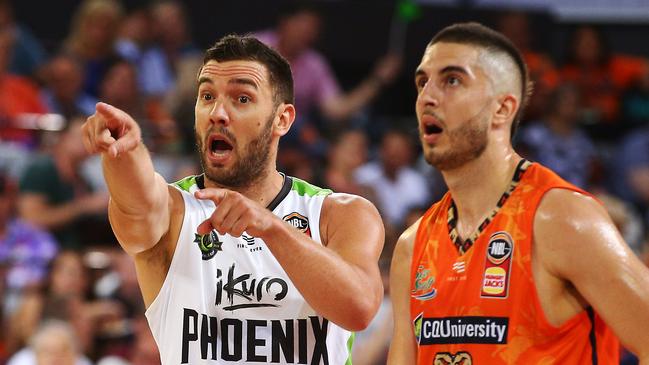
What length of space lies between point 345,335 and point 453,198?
769mm

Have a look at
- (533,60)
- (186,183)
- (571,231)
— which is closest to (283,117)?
(186,183)

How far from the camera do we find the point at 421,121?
4547mm

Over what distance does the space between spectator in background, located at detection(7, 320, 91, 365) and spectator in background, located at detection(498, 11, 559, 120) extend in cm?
551

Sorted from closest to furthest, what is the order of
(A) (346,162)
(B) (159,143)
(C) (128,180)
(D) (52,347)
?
(C) (128,180)
(D) (52,347)
(B) (159,143)
(A) (346,162)

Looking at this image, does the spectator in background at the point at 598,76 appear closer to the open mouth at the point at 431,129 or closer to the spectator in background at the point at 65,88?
the spectator in background at the point at 65,88

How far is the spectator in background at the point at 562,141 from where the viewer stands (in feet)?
34.9

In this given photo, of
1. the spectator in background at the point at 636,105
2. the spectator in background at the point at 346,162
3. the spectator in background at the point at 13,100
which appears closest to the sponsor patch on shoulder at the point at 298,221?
the spectator in background at the point at 346,162

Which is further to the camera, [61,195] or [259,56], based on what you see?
[61,195]

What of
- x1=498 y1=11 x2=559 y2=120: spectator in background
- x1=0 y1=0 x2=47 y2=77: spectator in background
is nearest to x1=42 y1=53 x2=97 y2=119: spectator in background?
x1=0 y1=0 x2=47 y2=77: spectator in background

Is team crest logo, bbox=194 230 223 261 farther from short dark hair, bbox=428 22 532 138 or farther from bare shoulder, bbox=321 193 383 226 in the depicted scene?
short dark hair, bbox=428 22 532 138

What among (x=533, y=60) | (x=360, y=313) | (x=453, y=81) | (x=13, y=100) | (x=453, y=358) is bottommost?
(x=453, y=358)

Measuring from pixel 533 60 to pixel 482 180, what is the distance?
24.2 ft

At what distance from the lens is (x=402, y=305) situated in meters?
4.71

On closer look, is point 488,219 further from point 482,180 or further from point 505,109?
point 505,109
